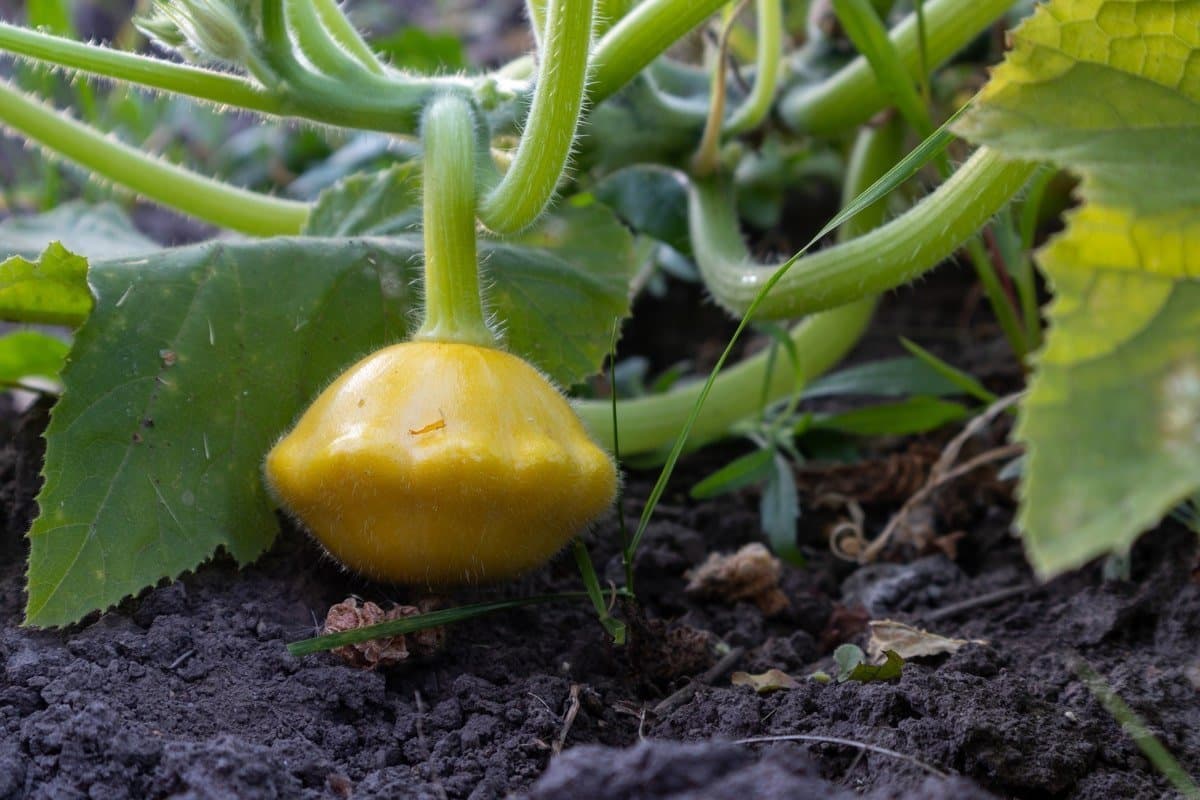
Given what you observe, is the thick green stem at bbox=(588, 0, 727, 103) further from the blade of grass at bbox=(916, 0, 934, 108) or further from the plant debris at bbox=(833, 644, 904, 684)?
the plant debris at bbox=(833, 644, 904, 684)

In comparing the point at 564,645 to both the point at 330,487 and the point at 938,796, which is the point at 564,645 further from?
the point at 938,796

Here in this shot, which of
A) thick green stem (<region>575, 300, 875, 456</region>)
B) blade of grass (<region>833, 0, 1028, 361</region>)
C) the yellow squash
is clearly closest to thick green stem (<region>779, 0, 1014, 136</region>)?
blade of grass (<region>833, 0, 1028, 361</region>)

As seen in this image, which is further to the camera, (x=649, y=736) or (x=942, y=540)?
(x=942, y=540)

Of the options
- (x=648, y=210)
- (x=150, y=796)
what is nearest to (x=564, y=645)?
(x=150, y=796)

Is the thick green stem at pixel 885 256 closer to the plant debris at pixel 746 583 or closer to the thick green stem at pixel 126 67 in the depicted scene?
the plant debris at pixel 746 583

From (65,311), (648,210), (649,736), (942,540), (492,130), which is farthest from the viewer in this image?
(648,210)

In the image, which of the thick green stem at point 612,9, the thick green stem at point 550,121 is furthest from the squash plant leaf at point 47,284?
the thick green stem at point 612,9
